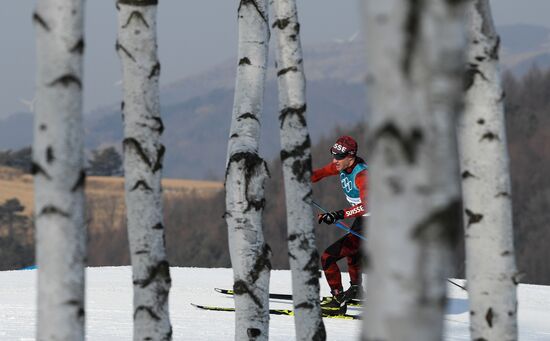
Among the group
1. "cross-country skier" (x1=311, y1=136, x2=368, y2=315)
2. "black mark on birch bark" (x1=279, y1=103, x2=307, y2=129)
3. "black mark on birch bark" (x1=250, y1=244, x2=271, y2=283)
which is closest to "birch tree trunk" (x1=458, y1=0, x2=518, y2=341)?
"black mark on birch bark" (x1=250, y1=244, x2=271, y2=283)

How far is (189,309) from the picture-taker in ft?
41.5

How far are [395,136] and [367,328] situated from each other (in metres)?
0.45

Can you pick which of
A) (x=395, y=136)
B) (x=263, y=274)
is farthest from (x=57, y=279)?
(x=263, y=274)

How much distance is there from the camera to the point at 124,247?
9944 cm

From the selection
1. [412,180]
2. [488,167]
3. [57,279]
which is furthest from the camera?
[488,167]

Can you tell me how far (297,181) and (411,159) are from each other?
4547mm

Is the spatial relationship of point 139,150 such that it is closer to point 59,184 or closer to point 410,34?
point 59,184

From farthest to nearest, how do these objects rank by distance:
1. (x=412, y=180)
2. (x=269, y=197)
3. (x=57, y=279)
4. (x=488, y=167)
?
(x=269, y=197)
(x=488, y=167)
(x=57, y=279)
(x=412, y=180)

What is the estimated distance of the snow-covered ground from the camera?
411 inches

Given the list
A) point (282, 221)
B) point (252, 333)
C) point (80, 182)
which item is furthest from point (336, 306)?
point (282, 221)

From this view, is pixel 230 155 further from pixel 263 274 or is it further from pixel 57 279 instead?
pixel 57 279

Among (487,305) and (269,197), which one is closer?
(487,305)

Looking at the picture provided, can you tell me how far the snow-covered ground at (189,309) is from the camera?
34.2 ft

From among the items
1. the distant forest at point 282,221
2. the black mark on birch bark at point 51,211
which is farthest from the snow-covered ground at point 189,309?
the distant forest at point 282,221
